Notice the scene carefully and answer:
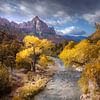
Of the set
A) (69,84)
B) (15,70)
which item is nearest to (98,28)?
(69,84)

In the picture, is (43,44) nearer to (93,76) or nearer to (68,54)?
(68,54)

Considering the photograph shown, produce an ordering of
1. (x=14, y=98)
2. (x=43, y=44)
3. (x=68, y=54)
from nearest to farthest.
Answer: (x=14, y=98) → (x=68, y=54) → (x=43, y=44)

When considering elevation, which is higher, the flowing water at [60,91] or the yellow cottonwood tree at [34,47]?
the yellow cottonwood tree at [34,47]

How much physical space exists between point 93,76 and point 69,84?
811 inches

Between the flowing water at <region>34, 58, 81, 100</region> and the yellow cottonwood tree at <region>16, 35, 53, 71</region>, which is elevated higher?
the yellow cottonwood tree at <region>16, 35, 53, 71</region>

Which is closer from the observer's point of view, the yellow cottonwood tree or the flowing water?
the flowing water

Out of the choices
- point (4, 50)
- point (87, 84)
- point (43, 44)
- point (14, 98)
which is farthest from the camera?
point (43, 44)

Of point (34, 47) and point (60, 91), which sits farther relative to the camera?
point (34, 47)

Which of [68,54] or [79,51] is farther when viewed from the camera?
[68,54]

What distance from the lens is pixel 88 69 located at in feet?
83.0

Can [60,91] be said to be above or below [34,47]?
below

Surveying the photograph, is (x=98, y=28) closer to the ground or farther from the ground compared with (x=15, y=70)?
farther from the ground

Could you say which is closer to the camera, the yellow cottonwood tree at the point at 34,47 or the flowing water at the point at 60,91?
the flowing water at the point at 60,91

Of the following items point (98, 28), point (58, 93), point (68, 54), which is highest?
point (98, 28)
